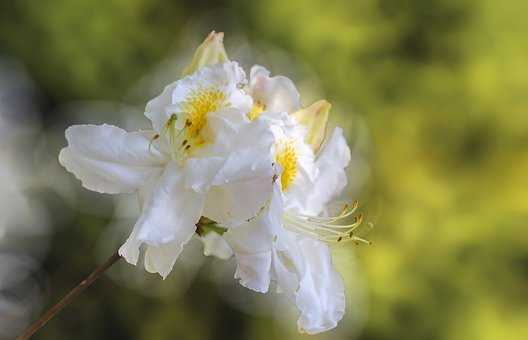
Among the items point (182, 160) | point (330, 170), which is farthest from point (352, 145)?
point (182, 160)

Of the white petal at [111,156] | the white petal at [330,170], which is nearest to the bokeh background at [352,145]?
the white petal at [330,170]

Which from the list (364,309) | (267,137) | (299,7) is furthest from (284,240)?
(299,7)

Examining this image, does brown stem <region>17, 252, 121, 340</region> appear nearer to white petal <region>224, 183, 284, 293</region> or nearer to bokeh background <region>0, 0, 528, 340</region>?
white petal <region>224, 183, 284, 293</region>

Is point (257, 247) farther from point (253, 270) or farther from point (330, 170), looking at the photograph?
point (330, 170)

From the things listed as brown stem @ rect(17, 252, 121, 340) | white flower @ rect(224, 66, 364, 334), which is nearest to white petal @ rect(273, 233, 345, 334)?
white flower @ rect(224, 66, 364, 334)

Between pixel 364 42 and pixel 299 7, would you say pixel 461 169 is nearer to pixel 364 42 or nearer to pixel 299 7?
pixel 364 42

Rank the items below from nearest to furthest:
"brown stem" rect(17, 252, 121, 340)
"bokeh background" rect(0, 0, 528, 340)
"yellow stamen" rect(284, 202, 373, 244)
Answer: "brown stem" rect(17, 252, 121, 340) → "yellow stamen" rect(284, 202, 373, 244) → "bokeh background" rect(0, 0, 528, 340)
